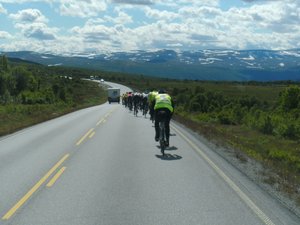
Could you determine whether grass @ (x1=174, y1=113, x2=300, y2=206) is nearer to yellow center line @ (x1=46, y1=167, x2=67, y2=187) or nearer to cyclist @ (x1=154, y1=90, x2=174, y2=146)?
cyclist @ (x1=154, y1=90, x2=174, y2=146)

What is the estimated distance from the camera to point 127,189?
28.6 feet

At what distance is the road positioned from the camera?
677cm

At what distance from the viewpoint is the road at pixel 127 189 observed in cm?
677

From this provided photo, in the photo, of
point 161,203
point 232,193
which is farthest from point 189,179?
point 161,203

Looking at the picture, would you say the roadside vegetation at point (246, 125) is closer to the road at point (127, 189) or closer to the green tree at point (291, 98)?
the green tree at point (291, 98)

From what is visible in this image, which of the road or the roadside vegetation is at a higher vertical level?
the road

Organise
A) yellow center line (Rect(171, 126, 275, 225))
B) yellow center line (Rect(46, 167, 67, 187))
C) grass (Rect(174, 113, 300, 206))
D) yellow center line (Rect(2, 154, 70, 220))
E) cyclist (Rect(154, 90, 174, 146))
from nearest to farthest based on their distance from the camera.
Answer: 1. yellow center line (Rect(171, 126, 275, 225))
2. yellow center line (Rect(2, 154, 70, 220))
3. yellow center line (Rect(46, 167, 67, 187))
4. grass (Rect(174, 113, 300, 206))
5. cyclist (Rect(154, 90, 174, 146))

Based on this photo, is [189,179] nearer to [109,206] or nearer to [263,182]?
[263,182]

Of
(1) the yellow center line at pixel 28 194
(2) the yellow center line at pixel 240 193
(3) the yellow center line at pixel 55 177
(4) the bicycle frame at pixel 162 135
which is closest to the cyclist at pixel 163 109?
(4) the bicycle frame at pixel 162 135

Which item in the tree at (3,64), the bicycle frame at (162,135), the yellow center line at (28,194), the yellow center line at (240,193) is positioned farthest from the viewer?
the tree at (3,64)

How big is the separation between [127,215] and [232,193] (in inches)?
96.0

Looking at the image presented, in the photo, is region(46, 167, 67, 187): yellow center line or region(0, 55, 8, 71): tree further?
region(0, 55, 8, 71): tree

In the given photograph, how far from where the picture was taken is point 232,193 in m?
8.41

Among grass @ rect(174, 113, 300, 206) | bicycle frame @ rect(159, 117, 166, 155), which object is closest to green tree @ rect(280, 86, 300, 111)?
grass @ rect(174, 113, 300, 206)
